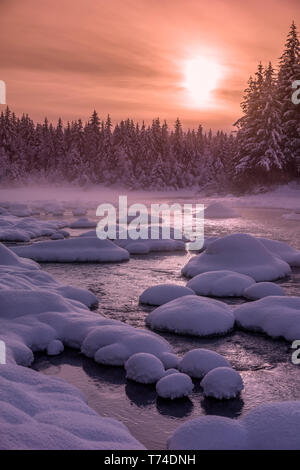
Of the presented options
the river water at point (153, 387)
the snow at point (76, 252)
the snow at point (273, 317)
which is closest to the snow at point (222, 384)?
the river water at point (153, 387)

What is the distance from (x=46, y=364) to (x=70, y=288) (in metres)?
3.08

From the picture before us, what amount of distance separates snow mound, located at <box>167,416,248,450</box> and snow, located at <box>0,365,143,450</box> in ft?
1.44

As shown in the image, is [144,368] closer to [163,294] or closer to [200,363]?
[200,363]

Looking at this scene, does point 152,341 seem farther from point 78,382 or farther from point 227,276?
point 227,276

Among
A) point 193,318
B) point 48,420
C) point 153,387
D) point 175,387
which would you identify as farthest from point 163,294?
point 48,420

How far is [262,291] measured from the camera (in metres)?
9.79

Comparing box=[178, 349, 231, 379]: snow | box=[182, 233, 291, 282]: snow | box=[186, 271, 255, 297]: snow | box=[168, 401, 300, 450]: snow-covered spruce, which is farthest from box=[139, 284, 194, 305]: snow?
box=[168, 401, 300, 450]: snow-covered spruce

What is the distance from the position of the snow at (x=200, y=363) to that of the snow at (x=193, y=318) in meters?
1.54

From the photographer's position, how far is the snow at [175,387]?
559 cm

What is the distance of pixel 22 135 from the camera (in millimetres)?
81875

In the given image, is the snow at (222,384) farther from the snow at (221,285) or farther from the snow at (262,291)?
the snow at (221,285)

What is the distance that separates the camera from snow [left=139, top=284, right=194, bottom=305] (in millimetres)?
9354

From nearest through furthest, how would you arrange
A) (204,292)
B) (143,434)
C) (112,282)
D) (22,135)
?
1. (143,434)
2. (204,292)
3. (112,282)
4. (22,135)
